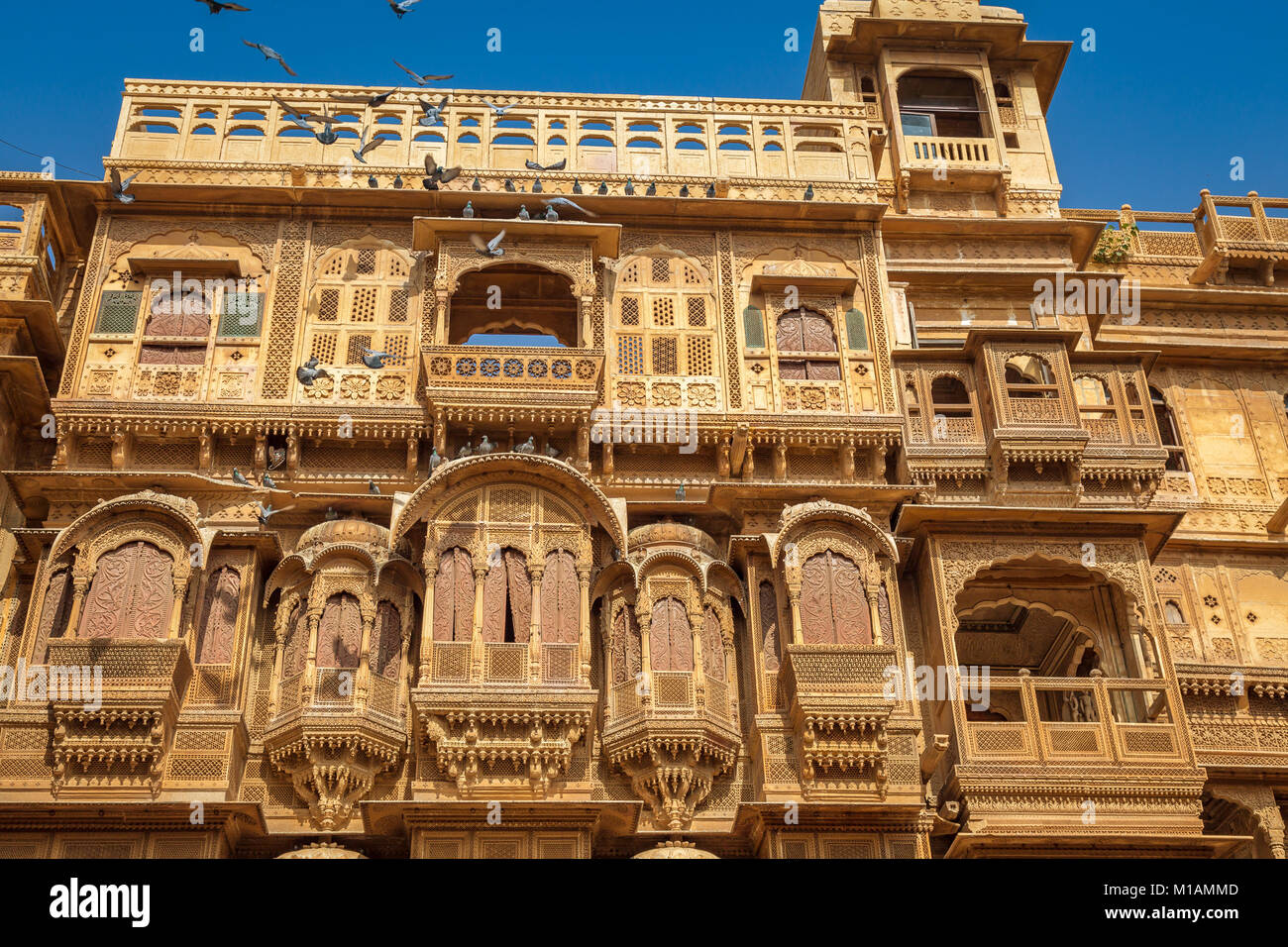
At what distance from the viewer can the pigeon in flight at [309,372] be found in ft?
59.8

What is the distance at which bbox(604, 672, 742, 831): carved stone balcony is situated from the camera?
15.9 metres

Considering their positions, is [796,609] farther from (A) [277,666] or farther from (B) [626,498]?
(A) [277,666]

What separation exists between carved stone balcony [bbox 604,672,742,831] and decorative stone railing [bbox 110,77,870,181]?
7554 millimetres

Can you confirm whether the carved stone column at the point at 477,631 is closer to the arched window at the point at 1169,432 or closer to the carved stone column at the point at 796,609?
the carved stone column at the point at 796,609

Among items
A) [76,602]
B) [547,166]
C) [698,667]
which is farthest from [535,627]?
[547,166]

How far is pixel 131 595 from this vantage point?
16.6 meters

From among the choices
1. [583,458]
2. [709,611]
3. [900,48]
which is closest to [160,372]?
[583,458]

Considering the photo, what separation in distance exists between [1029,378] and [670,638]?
657 centimetres

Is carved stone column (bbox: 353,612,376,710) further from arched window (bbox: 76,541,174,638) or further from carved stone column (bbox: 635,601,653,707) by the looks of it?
carved stone column (bbox: 635,601,653,707)

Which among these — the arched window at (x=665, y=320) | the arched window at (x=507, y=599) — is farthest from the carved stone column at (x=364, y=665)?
the arched window at (x=665, y=320)

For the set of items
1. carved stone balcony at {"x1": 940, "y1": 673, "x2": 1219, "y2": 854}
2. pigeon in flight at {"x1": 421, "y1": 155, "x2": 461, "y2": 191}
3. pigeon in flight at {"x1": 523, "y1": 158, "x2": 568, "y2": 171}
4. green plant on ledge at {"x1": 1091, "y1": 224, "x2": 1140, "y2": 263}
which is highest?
green plant on ledge at {"x1": 1091, "y1": 224, "x2": 1140, "y2": 263}

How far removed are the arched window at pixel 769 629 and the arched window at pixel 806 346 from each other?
3.14 meters

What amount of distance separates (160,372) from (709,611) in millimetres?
7241

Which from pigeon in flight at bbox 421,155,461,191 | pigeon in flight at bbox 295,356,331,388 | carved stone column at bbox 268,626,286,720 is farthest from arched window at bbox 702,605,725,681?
pigeon in flight at bbox 421,155,461,191
